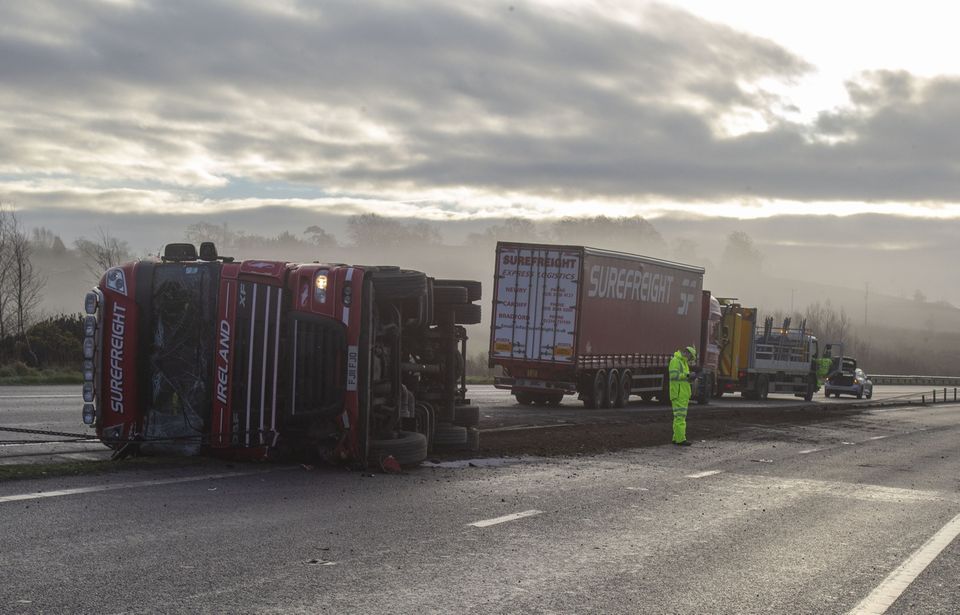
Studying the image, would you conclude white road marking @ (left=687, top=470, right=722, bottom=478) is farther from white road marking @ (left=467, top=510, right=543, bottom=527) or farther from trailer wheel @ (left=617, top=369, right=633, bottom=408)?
trailer wheel @ (left=617, top=369, right=633, bottom=408)

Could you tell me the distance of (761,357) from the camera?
1517 inches

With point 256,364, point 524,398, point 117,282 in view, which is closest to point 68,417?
point 117,282

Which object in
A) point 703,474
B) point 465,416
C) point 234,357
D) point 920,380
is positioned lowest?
point 920,380

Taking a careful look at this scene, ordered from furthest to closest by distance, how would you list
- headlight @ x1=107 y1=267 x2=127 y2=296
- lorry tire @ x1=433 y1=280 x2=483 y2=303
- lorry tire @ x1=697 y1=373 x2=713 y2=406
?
1. lorry tire @ x1=697 y1=373 x2=713 y2=406
2. lorry tire @ x1=433 y1=280 x2=483 y2=303
3. headlight @ x1=107 y1=267 x2=127 y2=296

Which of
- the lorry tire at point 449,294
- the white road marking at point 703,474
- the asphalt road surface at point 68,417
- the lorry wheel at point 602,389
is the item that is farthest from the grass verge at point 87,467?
the lorry wheel at point 602,389

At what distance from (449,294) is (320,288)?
7.07ft

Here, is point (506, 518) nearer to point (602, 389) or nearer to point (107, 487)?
point (107, 487)

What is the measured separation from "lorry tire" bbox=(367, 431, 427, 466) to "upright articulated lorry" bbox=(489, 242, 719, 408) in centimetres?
1376

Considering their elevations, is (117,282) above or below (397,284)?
below

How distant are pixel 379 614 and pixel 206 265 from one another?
6361 mm

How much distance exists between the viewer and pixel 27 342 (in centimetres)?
2897

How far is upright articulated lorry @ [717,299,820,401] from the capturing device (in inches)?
1447

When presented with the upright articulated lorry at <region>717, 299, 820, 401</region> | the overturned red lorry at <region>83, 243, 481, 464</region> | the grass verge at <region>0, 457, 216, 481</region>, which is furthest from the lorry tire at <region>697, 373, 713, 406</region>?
the grass verge at <region>0, 457, 216, 481</region>

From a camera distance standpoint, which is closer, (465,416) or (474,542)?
(474,542)
